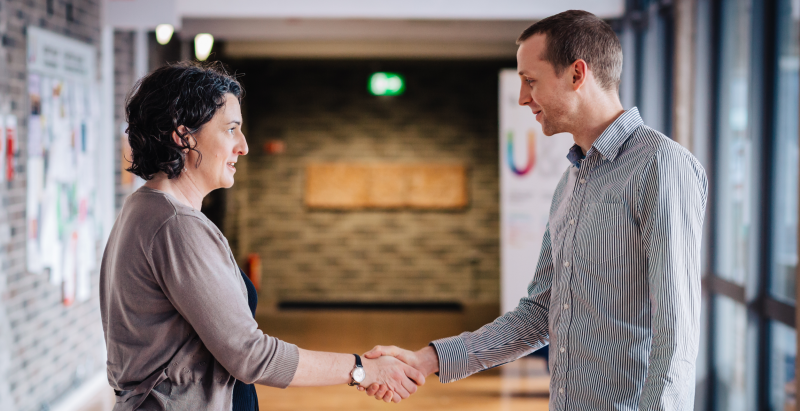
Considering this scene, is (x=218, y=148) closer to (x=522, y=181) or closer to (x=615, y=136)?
(x=615, y=136)

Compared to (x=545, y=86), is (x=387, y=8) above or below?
above

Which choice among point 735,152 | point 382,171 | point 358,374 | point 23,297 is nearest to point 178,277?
point 358,374

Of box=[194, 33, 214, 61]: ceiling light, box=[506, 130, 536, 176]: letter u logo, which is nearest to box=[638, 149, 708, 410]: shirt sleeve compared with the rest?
box=[506, 130, 536, 176]: letter u logo

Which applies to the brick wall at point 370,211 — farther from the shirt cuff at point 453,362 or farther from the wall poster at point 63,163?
the shirt cuff at point 453,362

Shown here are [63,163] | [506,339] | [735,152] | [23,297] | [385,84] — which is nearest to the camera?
[506,339]

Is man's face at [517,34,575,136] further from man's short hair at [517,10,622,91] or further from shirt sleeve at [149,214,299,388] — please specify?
shirt sleeve at [149,214,299,388]

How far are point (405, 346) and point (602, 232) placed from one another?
15.4ft

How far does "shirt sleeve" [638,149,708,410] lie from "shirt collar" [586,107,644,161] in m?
0.13

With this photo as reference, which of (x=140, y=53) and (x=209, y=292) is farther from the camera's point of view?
(x=140, y=53)

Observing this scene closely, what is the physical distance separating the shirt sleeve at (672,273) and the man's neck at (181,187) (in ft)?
3.03

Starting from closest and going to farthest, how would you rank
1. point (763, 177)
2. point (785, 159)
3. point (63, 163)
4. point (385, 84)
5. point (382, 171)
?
point (785, 159) → point (763, 177) → point (63, 163) → point (385, 84) → point (382, 171)

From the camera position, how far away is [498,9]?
15.5 feet

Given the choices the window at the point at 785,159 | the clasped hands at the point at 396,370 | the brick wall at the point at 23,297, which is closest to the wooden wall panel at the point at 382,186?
the brick wall at the point at 23,297

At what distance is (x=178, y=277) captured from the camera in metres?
1.27
